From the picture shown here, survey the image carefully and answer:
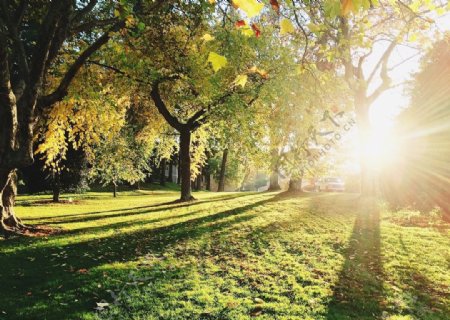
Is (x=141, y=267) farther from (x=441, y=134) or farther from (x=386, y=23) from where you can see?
(x=386, y=23)

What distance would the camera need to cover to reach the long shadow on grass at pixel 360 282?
6.54m

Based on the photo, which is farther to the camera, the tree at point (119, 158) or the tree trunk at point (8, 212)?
the tree at point (119, 158)

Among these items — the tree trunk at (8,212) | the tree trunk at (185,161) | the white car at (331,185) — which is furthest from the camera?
the white car at (331,185)

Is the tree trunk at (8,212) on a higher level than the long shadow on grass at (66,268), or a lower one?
higher

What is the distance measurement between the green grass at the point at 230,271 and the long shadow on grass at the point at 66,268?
3cm

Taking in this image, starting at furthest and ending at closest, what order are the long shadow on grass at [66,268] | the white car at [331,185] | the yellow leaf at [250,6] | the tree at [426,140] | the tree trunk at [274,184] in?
the white car at [331,185] → the tree trunk at [274,184] → the tree at [426,140] → the long shadow on grass at [66,268] → the yellow leaf at [250,6]

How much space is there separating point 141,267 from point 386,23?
20.2m

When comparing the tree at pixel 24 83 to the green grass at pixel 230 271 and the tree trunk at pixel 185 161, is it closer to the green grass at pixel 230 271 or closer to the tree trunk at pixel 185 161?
the green grass at pixel 230 271

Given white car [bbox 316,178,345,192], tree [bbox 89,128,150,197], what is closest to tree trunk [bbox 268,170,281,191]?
white car [bbox 316,178,345,192]

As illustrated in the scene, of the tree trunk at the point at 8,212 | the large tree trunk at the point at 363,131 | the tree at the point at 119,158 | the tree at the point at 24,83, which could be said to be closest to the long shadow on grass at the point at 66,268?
the tree trunk at the point at 8,212

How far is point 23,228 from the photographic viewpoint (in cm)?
1336

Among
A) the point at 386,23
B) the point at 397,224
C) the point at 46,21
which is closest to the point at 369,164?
the point at 397,224

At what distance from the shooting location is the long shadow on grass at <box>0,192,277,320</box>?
21.2 ft

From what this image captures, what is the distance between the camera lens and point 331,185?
46125mm
